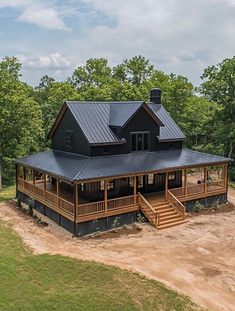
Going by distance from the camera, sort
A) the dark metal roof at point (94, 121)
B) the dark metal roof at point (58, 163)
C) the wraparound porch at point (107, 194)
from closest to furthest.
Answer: the wraparound porch at point (107, 194) < the dark metal roof at point (58, 163) < the dark metal roof at point (94, 121)

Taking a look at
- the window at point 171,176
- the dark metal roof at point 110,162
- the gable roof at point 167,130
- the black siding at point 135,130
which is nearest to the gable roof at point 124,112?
the black siding at point 135,130

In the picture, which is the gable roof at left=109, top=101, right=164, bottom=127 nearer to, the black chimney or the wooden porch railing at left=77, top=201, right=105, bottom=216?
the black chimney

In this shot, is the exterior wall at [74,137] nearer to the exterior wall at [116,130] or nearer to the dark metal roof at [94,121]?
the exterior wall at [116,130]

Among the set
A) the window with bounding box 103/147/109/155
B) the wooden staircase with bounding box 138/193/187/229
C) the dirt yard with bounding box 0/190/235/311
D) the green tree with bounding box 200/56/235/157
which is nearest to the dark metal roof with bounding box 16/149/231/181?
the window with bounding box 103/147/109/155

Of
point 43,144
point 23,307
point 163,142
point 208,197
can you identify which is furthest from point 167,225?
point 43,144

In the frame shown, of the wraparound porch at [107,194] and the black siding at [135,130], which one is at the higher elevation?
the black siding at [135,130]

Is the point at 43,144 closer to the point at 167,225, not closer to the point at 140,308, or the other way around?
the point at 167,225

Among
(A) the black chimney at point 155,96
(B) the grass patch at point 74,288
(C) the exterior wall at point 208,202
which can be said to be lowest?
(B) the grass patch at point 74,288
